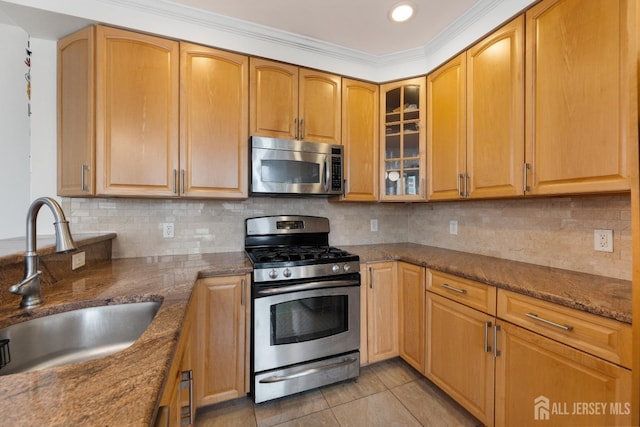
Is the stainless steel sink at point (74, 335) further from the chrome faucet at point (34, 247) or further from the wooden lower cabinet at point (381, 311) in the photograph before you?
the wooden lower cabinet at point (381, 311)

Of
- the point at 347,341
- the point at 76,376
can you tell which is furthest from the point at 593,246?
the point at 76,376

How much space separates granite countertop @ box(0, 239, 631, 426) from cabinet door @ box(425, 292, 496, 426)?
0.26 m

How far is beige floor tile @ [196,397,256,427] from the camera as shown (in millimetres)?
1571

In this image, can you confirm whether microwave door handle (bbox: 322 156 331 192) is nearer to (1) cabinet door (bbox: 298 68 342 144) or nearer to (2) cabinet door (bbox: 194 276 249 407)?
(1) cabinet door (bbox: 298 68 342 144)

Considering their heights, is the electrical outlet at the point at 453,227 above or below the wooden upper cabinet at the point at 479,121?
below

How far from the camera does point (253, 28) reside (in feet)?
6.11

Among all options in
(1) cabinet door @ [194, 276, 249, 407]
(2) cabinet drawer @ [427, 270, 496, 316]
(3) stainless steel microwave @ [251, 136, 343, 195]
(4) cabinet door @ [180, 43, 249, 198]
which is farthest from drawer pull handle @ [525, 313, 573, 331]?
(4) cabinet door @ [180, 43, 249, 198]

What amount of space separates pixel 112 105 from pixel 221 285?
127 cm

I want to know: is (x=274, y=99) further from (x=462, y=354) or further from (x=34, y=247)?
(x=462, y=354)

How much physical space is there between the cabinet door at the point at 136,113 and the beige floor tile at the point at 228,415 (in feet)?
4.62

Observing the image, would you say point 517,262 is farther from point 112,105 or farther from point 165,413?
point 112,105

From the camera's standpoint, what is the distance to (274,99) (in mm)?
1986

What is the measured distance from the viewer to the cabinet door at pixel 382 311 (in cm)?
203

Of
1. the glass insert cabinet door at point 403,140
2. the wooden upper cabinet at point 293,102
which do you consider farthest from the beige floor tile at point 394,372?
the wooden upper cabinet at point 293,102
